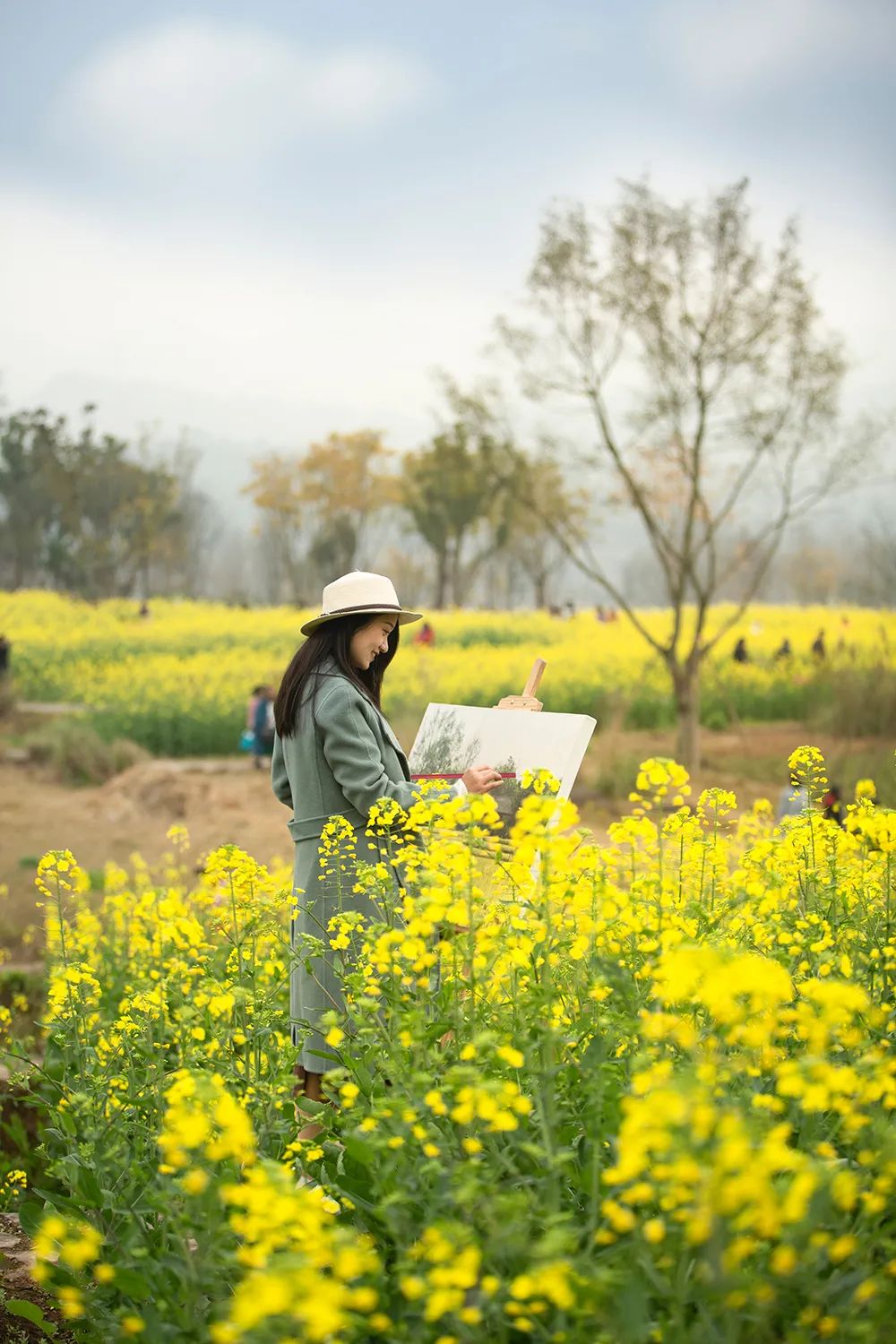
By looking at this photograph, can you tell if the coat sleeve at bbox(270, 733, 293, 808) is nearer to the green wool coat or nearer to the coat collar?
the green wool coat

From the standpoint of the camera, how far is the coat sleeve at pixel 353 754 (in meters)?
3.51

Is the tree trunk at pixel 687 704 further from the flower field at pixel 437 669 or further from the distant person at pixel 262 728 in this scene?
the distant person at pixel 262 728

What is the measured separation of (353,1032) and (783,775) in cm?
1241

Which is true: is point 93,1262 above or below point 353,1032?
below

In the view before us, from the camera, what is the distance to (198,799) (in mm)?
13492

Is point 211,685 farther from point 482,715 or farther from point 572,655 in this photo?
point 482,715

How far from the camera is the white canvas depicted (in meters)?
3.79

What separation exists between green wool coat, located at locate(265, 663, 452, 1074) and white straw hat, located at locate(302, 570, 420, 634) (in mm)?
169

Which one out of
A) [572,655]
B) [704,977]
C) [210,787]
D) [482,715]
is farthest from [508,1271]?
[572,655]

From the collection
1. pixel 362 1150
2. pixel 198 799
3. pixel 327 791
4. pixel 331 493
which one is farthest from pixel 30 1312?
pixel 331 493

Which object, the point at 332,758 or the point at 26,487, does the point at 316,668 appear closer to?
the point at 332,758

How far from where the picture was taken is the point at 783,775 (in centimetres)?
1469

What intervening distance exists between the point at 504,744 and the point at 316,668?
0.75 m

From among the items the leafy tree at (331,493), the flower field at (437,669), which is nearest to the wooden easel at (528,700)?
the flower field at (437,669)
